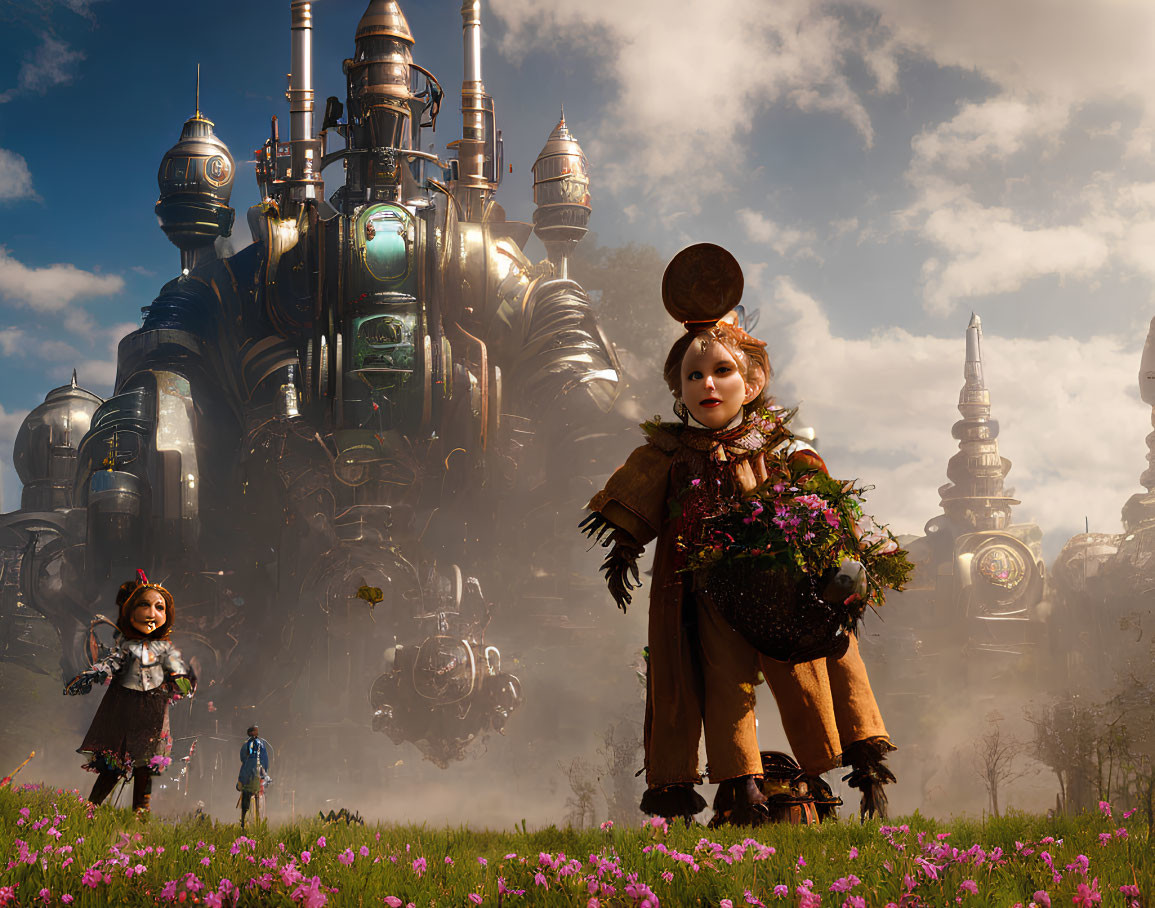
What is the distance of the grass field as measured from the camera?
9.51ft

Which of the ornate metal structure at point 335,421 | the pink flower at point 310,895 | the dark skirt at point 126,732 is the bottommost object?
the pink flower at point 310,895

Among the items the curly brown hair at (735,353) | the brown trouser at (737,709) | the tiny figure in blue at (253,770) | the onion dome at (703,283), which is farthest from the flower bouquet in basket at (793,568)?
the tiny figure in blue at (253,770)

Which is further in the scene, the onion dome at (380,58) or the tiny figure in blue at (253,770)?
the onion dome at (380,58)

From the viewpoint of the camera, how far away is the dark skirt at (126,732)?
21.2 feet

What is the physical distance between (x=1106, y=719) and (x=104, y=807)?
109ft

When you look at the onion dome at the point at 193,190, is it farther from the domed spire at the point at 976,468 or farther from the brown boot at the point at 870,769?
the brown boot at the point at 870,769

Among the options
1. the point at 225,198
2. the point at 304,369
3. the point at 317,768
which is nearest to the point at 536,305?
the point at 304,369

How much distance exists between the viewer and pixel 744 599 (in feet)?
15.4

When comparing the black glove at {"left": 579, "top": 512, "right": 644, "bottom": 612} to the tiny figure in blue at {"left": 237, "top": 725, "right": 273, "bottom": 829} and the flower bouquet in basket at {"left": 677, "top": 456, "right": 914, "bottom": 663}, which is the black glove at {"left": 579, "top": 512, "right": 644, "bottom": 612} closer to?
the flower bouquet in basket at {"left": 677, "top": 456, "right": 914, "bottom": 663}

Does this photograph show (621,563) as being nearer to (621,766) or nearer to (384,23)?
(384,23)

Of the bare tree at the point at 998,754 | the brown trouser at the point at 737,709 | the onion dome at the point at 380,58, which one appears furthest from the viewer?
the bare tree at the point at 998,754

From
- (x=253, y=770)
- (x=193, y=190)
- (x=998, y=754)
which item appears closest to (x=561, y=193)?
(x=193, y=190)

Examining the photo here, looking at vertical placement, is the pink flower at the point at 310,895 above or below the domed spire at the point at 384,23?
below

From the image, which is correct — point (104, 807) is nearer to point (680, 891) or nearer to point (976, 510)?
point (680, 891)
